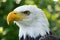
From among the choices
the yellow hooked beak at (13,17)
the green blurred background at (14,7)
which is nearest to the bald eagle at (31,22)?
the yellow hooked beak at (13,17)

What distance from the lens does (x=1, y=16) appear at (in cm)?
528

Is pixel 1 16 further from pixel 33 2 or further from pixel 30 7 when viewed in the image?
pixel 30 7

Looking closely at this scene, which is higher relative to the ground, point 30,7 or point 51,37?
point 30,7

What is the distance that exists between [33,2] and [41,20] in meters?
1.34

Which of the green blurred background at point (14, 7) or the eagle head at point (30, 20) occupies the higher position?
the green blurred background at point (14, 7)

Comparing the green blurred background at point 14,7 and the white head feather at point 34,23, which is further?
the green blurred background at point 14,7

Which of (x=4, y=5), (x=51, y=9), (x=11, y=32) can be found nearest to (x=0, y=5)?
(x=4, y=5)

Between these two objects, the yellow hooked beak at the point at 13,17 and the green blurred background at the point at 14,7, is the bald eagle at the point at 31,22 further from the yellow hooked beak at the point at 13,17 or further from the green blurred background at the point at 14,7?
the green blurred background at the point at 14,7

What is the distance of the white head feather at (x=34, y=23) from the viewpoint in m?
3.76

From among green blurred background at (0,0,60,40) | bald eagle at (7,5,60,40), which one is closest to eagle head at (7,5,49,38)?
bald eagle at (7,5,60,40)

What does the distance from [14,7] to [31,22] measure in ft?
4.30

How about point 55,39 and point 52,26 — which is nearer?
point 55,39

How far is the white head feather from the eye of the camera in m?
3.76

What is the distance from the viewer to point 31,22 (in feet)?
12.5
